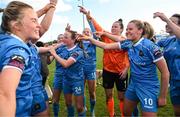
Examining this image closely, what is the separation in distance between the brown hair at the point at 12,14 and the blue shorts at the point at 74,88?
4829 millimetres

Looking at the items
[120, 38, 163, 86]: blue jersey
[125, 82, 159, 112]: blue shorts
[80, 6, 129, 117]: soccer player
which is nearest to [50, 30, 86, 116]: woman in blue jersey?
[80, 6, 129, 117]: soccer player

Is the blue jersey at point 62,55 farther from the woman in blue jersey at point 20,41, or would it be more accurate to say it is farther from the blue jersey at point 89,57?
the woman in blue jersey at point 20,41

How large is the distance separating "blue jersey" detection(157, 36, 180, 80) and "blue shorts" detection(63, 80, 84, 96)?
2.46 m

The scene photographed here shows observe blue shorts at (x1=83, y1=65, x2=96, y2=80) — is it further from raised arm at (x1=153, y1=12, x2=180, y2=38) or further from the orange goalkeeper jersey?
raised arm at (x1=153, y1=12, x2=180, y2=38)

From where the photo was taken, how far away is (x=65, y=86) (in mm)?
8109

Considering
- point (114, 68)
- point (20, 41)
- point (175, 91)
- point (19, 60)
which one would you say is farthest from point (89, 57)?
point (19, 60)

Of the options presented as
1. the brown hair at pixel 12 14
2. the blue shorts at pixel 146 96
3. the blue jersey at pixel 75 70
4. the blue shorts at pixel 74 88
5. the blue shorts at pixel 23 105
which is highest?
the blue jersey at pixel 75 70

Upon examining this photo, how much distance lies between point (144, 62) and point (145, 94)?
1.88 feet

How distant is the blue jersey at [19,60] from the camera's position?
2429 mm

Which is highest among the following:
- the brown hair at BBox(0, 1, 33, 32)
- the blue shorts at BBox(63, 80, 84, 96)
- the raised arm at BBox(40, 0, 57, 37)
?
the raised arm at BBox(40, 0, 57, 37)

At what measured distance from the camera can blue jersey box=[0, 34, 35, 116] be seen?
2.43 meters

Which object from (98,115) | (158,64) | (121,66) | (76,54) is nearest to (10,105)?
(158,64)

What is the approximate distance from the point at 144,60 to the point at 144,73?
0.83 feet

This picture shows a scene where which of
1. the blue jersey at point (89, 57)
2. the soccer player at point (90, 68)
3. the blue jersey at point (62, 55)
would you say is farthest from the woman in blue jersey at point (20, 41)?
the blue jersey at point (89, 57)
